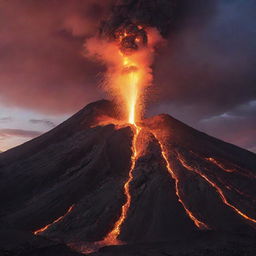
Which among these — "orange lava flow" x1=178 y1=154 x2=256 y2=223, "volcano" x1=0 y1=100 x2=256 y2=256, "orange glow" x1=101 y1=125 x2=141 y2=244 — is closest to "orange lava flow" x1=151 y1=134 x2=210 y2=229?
"volcano" x1=0 y1=100 x2=256 y2=256

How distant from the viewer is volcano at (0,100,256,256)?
23.2m

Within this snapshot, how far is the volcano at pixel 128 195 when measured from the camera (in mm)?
23156

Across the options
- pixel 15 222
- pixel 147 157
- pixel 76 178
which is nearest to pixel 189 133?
pixel 147 157

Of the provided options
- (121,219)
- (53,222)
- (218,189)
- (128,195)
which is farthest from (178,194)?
(53,222)

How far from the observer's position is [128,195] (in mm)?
30844

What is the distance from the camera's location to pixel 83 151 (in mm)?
43125

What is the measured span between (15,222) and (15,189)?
9.07 m

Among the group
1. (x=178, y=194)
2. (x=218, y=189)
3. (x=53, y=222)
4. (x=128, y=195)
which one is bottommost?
(x=53, y=222)

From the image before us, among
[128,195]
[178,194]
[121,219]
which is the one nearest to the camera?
[121,219]

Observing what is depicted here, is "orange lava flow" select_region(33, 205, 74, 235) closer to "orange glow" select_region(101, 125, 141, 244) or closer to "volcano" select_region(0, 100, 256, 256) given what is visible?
"volcano" select_region(0, 100, 256, 256)

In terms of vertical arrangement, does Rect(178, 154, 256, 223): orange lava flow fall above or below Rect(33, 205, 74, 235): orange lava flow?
above

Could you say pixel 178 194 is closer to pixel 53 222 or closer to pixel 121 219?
pixel 121 219

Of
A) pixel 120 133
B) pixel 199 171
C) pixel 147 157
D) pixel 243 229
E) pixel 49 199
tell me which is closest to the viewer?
pixel 243 229

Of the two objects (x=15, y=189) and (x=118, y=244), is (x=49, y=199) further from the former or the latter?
(x=118, y=244)
